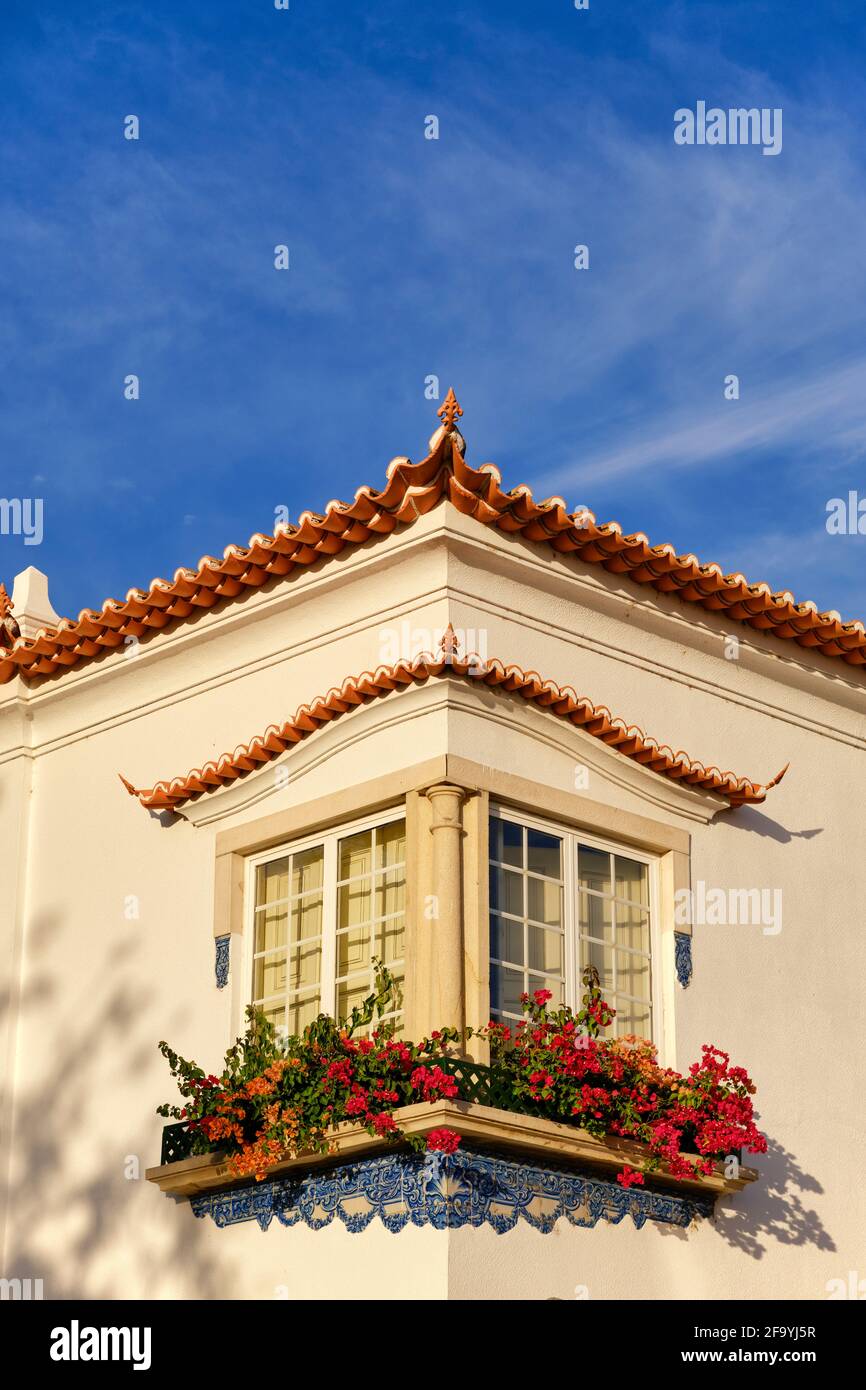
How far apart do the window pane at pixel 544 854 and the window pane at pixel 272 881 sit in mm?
1581

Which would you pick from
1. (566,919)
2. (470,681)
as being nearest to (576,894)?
(566,919)

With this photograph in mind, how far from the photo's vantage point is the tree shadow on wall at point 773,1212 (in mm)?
13688

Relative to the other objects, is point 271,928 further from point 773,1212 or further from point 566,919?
point 773,1212

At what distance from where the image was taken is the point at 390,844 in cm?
1372

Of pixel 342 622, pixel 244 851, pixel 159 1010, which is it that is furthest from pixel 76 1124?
pixel 342 622

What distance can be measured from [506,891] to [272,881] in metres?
1.64

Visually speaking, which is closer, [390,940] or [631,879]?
[390,940]

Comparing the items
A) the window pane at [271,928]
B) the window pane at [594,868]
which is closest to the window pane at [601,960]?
the window pane at [594,868]

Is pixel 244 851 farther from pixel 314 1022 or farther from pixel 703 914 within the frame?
pixel 703 914

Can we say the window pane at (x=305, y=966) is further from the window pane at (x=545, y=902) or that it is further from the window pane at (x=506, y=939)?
the window pane at (x=545, y=902)

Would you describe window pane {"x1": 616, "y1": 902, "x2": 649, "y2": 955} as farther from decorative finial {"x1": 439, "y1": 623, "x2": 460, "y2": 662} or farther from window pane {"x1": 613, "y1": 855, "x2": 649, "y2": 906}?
decorative finial {"x1": 439, "y1": 623, "x2": 460, "y2": 662}

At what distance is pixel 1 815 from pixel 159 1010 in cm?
222
